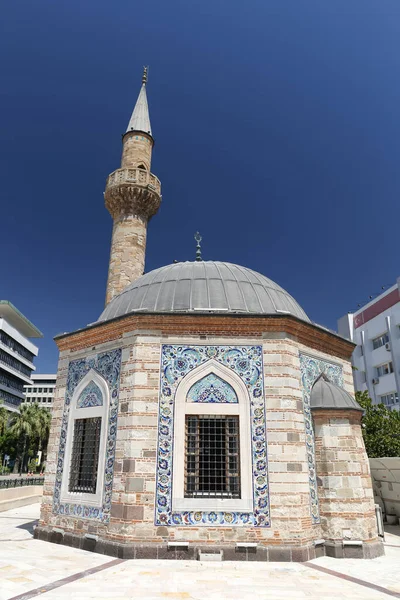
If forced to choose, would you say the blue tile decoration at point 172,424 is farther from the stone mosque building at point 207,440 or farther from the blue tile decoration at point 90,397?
the blue tile decoration at point 90,397

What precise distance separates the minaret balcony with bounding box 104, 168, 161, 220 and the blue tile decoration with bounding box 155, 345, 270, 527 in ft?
33.1

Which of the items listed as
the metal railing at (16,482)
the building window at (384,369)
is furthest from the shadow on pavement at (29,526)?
the building window at (384,369)

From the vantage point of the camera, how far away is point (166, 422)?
310 inches

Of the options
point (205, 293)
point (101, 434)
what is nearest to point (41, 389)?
point (101, 434)

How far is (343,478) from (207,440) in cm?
270

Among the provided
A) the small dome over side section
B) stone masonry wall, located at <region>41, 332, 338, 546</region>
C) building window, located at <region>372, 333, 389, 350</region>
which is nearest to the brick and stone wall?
stone masonry wall, located at <region>41, 332, 338, 546</region>

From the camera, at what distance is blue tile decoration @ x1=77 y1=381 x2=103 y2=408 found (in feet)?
28.8

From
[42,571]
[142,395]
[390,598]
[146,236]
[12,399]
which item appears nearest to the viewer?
[390,598]

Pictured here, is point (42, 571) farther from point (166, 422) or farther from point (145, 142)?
point (145, 142)

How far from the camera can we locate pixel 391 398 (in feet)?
92.9

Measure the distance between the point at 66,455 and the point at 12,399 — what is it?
4426 centimetres

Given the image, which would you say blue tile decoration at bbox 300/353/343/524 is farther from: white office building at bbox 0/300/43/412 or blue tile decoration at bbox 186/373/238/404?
white office building at bbox 0/300/43/412

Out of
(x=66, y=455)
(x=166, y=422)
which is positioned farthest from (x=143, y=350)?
(x=66, y=455)

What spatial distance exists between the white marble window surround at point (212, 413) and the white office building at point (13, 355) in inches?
1647
